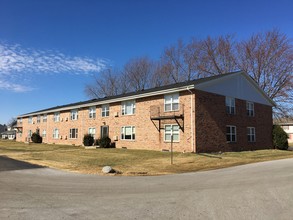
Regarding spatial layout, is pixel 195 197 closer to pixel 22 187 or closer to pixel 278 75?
pixel 22 187

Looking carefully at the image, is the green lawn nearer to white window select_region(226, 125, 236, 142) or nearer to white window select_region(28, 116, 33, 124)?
white window select_region(226, 125, 236, 142)

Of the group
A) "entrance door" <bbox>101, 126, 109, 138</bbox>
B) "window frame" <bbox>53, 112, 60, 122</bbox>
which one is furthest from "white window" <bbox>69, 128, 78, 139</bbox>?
"entrance door" <bbox>101, 126, 109, 138</bbox>

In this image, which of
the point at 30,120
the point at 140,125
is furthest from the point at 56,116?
the point at 140,125

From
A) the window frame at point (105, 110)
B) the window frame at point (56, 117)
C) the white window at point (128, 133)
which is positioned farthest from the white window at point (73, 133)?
the white window at point (128, 133)

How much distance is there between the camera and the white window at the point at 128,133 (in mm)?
26500

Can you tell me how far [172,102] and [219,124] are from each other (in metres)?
4.42

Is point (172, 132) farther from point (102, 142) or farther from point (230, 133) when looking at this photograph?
point (102, 142)

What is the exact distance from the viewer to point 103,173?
38.8ft

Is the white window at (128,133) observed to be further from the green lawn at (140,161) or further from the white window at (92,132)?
the green lawn at (140,161)

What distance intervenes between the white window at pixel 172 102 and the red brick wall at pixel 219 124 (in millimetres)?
1980

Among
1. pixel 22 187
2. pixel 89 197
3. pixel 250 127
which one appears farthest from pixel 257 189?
pixel 250 127

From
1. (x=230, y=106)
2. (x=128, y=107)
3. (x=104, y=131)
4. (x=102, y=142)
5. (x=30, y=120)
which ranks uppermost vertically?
(x=128, y=107)

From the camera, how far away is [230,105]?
82.8ft

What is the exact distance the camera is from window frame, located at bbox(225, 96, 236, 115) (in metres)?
24.8
